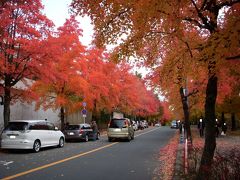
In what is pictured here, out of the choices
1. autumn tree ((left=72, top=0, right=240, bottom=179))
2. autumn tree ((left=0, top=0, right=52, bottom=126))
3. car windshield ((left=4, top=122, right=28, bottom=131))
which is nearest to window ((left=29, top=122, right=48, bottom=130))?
car windshield ((left=4, top=122, right=28, bottom=131))

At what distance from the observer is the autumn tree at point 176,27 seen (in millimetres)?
8289

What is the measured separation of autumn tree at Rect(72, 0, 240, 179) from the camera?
8289mm

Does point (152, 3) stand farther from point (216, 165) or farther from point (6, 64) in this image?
point (6, 64)

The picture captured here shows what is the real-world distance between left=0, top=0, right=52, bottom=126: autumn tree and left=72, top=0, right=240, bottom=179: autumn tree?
10709mm

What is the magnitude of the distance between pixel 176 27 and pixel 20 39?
13.1 meters

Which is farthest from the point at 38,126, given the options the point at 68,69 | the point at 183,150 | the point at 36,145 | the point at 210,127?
the point at 210,127

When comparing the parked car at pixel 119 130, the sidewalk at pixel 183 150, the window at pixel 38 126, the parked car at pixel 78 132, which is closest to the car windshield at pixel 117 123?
the parked car at pixel 119 130

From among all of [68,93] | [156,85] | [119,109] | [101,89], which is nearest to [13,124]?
[156,85]

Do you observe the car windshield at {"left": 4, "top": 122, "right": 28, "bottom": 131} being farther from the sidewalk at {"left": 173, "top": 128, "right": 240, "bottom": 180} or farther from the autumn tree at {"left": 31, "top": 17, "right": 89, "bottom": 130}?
the autumn tree at {"left": 31, "top": 17, "right": 89, "bottom": 130}

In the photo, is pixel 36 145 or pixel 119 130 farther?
pixel 119 130

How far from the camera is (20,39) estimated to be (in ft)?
66.4

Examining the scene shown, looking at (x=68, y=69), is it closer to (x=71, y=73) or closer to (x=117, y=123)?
(x=71, y=73)

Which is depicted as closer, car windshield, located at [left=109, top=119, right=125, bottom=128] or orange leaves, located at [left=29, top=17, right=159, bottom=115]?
orange leaves, located at [left=29, top=17, right=159, bottom=115]

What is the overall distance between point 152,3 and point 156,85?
17283 mm
